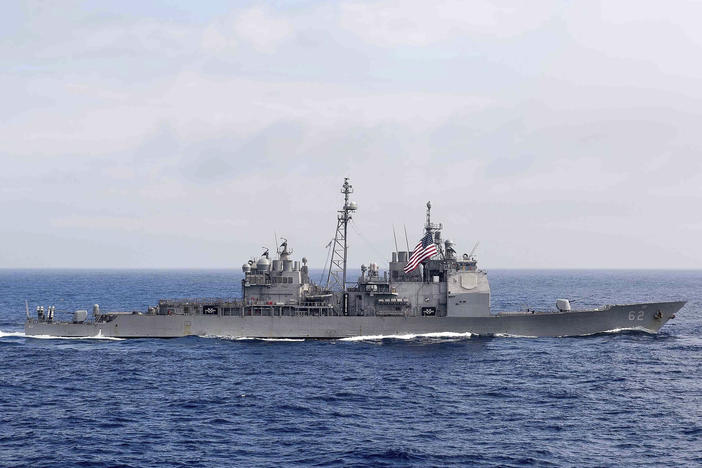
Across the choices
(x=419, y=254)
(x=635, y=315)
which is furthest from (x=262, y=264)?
(x=635, y=315)

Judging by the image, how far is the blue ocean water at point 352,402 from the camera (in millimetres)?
26438

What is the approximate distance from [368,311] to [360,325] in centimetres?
150

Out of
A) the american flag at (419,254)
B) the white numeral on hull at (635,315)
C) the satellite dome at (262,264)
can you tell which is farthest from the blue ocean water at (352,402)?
the satellite dome at (262,264)

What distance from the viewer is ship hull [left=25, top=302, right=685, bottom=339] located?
5338cm

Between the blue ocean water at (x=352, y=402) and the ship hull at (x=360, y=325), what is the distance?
1.33 meters

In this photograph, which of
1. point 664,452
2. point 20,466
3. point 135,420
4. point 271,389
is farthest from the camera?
point 271,389

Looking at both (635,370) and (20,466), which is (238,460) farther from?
(635,370)

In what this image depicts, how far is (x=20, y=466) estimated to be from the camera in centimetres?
2484

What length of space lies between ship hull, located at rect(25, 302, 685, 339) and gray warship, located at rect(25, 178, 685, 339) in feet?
0.28

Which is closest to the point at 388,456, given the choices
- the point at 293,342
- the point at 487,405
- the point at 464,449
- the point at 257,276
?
the point at 464,449

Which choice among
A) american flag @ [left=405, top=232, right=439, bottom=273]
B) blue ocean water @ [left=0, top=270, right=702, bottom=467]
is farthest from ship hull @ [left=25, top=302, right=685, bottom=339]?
american flag @ [left=405, top=232, right=439, bottom=273]

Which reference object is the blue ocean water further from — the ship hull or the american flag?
the american flag

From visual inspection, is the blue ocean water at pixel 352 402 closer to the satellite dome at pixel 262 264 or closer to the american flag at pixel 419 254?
the american flag at pixel 419 254

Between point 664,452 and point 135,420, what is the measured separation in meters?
24.5
